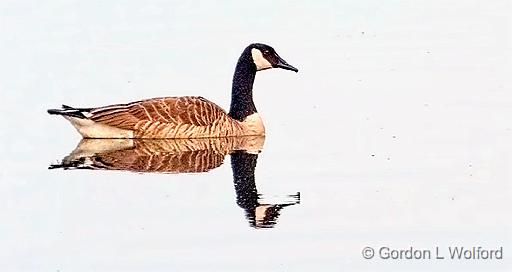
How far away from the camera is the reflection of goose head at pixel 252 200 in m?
12.6

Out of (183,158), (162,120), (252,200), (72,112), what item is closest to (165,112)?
(162,120)

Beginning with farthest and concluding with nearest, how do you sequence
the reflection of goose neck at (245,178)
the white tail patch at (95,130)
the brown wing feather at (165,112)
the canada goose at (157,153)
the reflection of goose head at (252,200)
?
the brown wing feather at (165,112)
the white tail patch at (95,130)
the canada goose at (157,153)
the reflection of goose neck at (245,178)
the reflection of goose head at (252,200)

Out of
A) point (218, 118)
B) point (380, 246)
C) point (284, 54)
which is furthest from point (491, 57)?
point (380, 246)

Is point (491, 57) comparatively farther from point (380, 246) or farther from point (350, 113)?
point (380, 246)

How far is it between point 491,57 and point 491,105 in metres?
3.55

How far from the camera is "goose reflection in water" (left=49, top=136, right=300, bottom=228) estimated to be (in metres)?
13.5

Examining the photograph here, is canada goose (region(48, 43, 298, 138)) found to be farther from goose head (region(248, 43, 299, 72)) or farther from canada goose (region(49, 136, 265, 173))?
goose head (region(248, 43, 299, 72))

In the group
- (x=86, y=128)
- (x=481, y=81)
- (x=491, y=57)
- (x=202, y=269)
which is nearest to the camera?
(x=202, y=269)

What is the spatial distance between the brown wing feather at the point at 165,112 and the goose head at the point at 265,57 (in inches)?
42.5

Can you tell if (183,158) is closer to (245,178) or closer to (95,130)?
(245,178)

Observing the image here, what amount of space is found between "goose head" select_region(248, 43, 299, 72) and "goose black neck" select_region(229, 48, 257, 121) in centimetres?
6

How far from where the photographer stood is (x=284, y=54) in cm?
2234

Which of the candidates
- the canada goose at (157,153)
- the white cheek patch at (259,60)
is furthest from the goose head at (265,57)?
the canada goose at (157,153)

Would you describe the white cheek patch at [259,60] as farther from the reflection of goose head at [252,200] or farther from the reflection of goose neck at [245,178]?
the reflection of goose head at [252,200]
